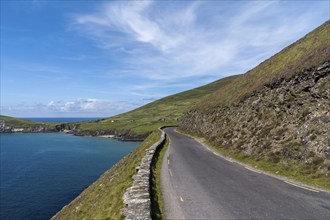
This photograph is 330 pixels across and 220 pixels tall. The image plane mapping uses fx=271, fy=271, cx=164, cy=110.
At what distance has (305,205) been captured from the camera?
1377cm

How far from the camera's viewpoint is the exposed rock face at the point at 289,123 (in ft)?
75.2

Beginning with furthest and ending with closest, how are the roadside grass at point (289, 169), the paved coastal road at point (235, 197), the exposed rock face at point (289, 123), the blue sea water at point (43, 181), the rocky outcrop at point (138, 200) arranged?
1. the blue sea water at point (43, 181)
2. the exposed rock face at point (289, 123)
3. the roadside grass at point (289, 169)
4. the paved coastal road at point (235, 197)
5. the rocky outcrop at point (138, 200)

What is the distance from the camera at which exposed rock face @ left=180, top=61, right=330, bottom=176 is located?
22922mm

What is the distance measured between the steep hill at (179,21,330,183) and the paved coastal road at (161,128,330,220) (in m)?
4.30

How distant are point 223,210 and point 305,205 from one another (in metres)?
4.37

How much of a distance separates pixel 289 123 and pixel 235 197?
16.2 m

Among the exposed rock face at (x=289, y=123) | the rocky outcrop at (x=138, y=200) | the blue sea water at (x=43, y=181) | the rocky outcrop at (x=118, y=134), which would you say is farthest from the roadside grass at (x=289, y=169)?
the rocky outcrop at (x=118, y=134)

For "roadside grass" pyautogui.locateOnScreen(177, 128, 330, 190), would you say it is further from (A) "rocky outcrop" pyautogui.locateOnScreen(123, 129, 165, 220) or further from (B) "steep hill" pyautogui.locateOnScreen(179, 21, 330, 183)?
(A) "rocky outcrop" pyautogui.locateOnScreen(123, 129, 165, 220)

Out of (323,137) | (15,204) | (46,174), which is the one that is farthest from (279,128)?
(46,174)

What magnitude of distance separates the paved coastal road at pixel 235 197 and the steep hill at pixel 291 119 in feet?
14.1

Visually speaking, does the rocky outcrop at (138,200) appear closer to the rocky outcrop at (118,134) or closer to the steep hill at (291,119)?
the steep hill at (291,119)

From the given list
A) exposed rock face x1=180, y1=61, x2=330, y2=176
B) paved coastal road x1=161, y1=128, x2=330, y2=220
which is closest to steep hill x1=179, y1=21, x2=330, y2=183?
exposed rock face x1=180, y1=61, x2=330, y2=176

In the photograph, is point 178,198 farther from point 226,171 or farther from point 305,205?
point 226,171

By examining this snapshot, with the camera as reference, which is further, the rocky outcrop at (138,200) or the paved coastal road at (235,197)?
the paved coastal road at (235,197)
